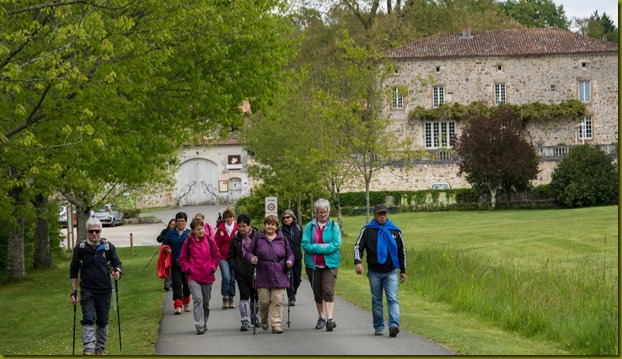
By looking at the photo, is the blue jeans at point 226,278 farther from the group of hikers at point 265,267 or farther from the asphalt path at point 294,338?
the group of hikers at point 265,267

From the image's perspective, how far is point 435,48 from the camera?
79938mm

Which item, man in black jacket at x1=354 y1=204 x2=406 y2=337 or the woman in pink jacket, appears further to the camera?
the woman in pink jacket

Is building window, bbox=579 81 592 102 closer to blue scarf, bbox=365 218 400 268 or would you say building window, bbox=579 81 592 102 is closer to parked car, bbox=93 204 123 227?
parked car, bbox=93 204 123 227

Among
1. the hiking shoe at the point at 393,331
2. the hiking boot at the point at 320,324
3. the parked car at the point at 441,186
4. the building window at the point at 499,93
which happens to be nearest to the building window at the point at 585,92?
the building window at the point at 499,93

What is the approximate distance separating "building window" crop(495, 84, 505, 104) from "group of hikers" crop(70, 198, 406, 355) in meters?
63.2

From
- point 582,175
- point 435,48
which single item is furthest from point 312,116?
point 435,48

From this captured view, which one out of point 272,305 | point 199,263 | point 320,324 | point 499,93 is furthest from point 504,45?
point 272,305

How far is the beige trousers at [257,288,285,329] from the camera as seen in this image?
16172 mm

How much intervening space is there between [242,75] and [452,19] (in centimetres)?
6245

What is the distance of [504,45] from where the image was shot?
3159 inches

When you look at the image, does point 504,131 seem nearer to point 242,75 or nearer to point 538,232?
point 538,232

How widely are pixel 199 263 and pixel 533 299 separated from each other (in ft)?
18.2

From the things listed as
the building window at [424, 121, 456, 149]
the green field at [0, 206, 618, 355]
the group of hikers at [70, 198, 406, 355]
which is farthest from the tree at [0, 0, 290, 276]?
the building window at [424, 121, 456, 149]

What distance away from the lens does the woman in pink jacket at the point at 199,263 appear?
1688 cm
